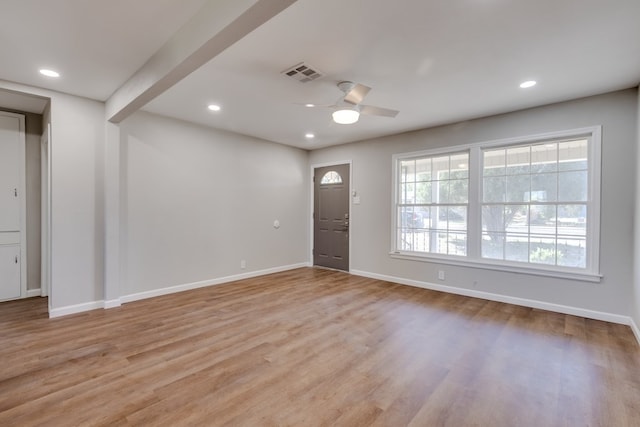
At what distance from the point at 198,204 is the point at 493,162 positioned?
4474mm

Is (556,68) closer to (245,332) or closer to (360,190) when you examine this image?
(360,190)

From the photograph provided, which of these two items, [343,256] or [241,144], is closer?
[241,144]

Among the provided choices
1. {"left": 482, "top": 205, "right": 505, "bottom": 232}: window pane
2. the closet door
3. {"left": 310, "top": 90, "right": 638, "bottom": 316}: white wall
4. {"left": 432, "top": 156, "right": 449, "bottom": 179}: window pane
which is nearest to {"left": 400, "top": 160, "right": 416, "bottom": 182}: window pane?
{"left": 310, "top": 90, "right": 638, "bottom": 316}: white wall

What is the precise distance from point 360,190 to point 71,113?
4.38m

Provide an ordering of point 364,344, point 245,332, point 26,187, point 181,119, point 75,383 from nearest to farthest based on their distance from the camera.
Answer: point 75,383 < point 364,344 < point 245,332 < point 26,187 < point 181,119

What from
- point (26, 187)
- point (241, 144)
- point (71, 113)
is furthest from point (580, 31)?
point (26, 187)

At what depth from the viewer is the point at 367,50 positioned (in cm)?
247

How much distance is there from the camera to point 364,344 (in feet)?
9.16

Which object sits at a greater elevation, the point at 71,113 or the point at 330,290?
the point at 71,113

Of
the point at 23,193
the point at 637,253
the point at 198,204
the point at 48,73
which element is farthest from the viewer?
the point at 198,204

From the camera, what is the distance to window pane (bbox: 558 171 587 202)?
11.7 feet

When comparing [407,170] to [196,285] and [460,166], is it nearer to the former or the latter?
[460,166]

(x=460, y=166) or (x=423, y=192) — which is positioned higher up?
(x=460, y=166)

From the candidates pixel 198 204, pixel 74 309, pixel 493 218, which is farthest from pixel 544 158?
pixel 74 309
